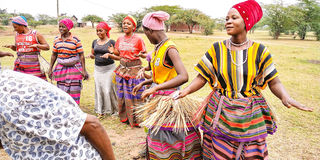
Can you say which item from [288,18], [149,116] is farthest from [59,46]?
[288,18]

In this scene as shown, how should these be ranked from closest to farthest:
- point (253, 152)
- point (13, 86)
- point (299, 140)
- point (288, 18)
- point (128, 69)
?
point (13, 86) → point (253, 152) → point (299, 140) → point (128, 69) → point (288, 18)

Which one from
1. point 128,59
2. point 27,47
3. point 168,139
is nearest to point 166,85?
point 168,139

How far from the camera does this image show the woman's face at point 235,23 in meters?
1.95

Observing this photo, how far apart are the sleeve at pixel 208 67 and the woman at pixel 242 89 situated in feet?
0.04

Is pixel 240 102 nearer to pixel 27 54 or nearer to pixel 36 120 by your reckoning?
pixel 36 120

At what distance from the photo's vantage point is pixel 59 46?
443cm

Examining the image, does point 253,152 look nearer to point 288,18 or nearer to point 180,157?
point 180,157

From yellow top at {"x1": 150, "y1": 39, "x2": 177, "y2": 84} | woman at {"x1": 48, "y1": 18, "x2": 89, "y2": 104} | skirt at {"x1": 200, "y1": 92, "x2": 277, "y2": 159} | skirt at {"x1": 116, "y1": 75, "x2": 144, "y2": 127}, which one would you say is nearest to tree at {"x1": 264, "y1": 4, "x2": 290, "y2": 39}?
skirt at {"x1": 116, "y1": 75, "x2": 144, "y2": 127}

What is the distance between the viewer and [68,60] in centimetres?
450

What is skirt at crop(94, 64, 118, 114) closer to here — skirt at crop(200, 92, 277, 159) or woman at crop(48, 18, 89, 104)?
woman at crop(48, 18, 89, 104)

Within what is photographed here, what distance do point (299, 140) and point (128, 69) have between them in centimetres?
341

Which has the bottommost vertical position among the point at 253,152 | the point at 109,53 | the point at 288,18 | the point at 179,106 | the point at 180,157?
the point at 180,157

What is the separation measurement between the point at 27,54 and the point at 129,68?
7.04 ft

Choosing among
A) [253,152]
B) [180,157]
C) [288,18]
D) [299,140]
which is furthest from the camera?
[288,18]
